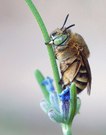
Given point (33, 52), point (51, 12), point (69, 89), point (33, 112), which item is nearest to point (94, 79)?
point (33, 112)

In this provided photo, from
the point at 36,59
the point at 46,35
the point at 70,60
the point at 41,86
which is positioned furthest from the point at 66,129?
the point at 36,59

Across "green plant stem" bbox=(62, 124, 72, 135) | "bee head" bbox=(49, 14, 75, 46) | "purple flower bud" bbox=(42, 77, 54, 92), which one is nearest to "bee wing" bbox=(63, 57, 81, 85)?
"bee head" bbox=(49, 14, 75, 46)

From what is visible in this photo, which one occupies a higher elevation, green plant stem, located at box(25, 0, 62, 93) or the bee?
green plant stem, located at box(25, 0, 62, 93)

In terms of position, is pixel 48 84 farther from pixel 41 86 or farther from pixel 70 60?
pixel 70 60

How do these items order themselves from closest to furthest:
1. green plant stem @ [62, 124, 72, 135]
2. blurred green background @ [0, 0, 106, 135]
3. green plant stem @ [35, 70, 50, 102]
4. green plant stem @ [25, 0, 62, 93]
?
green plant stem @ [25, 0, 62, 93] < green plant stem @ [62, 124, 72, 135] < green plant stem @ [35, 70, 50, 102] < blurred green background @ [0, 0, 106, 135]

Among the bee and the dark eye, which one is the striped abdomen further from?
the dark eye

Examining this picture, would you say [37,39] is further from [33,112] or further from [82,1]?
[33,112]

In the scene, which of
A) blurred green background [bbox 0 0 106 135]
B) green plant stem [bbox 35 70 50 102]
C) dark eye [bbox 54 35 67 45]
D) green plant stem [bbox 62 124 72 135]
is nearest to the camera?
green plant stem [bbox 62 124 72 135]
